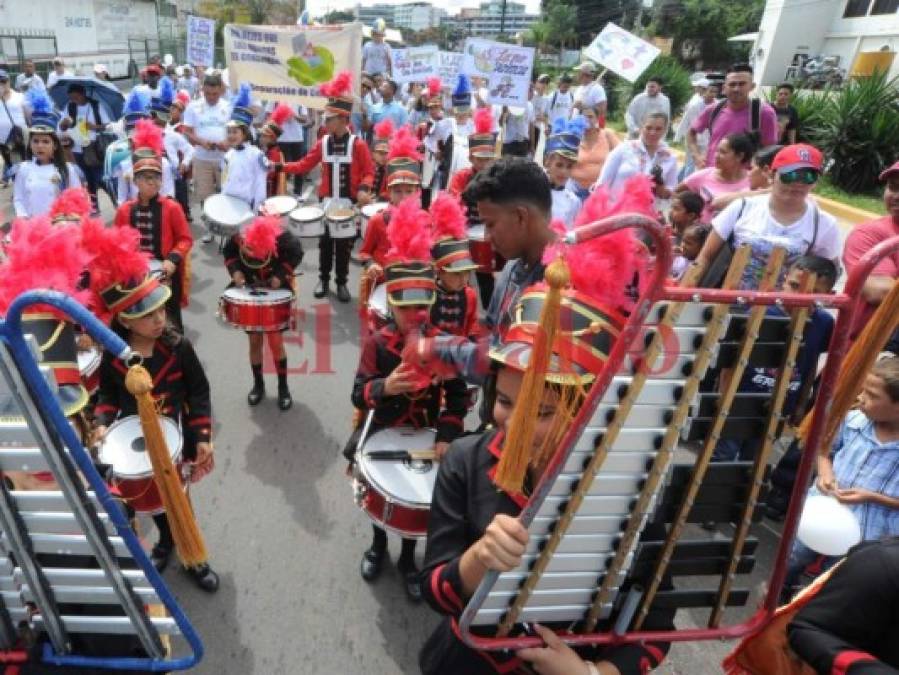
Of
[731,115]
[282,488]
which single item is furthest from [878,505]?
[731,115]

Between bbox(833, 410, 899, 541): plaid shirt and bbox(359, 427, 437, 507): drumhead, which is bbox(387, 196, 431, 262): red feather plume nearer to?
bbox(359, 427, 437, 507): drumhead

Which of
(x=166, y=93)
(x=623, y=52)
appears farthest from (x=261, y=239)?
(x=623, y=52)

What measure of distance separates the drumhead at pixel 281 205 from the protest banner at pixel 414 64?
7641 millimetres

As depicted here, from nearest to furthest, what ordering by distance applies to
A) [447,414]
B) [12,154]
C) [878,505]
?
[878,505]
[447,414]
[12,154]

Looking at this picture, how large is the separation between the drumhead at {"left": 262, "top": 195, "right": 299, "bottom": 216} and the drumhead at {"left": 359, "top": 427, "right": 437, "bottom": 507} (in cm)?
437

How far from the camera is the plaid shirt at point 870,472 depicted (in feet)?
9.04

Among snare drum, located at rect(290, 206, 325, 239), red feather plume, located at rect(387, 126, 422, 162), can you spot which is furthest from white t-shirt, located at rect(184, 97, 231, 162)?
red feather plume, located at rect(387, 126, 422, 162)

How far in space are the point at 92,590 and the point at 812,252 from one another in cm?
424

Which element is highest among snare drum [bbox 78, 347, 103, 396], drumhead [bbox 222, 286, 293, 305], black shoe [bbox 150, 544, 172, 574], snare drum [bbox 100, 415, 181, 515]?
drumhead [bbox 222, 286, 293, 305]

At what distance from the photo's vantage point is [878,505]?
109 inches

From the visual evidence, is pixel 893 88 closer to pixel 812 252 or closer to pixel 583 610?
pixel 812 252

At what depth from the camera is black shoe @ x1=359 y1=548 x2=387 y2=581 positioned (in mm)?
3553

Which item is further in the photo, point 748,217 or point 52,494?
point 748,217

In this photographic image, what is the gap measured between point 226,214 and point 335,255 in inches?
56.8
